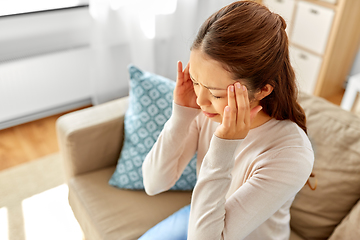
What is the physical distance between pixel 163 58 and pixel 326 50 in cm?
127

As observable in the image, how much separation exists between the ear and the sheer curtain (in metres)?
1.49

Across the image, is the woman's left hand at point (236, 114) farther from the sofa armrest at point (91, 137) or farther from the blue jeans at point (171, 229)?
the sofa armrest at point (91, 137)

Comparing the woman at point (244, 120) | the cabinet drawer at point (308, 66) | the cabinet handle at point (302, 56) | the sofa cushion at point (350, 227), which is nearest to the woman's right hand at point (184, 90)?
the woman at point (244, 120)

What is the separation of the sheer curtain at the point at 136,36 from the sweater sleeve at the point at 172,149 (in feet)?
4.27

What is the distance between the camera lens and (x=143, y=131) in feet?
4.57

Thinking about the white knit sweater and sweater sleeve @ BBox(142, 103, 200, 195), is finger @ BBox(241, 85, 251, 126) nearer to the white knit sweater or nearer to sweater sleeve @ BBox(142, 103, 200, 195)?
the white knit sweater

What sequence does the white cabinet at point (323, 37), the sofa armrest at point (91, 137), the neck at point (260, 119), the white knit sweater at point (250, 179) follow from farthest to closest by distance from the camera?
1. the white cabinet at point (323, 37)
2. the sofa armrest at point (91, 137)
3. the neck at point (260, 119)
4. the white knit sweater at point (250, 179)

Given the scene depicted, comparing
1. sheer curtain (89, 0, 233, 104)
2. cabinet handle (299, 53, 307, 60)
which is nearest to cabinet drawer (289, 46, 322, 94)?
cabinet handle (299, 53, 307, 60)

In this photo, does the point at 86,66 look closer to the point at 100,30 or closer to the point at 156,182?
the point at 100,30

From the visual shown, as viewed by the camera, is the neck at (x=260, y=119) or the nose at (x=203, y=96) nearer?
the nose at (x=203, y=96)

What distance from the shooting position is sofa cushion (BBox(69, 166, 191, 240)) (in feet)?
4.12

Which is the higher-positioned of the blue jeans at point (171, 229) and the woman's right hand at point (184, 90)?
the woman's right hand at point (184, 90)

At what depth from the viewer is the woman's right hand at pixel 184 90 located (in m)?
1.03

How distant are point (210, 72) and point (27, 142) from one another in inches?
73.6
